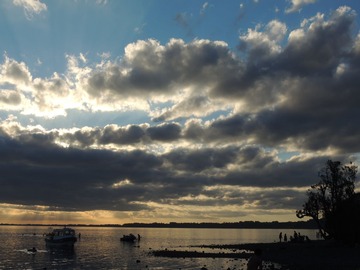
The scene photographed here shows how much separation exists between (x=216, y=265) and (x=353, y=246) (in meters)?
22.3

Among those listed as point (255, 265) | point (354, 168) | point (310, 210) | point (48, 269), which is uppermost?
point (354, 168)

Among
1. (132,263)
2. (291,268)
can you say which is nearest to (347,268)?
(291,268)

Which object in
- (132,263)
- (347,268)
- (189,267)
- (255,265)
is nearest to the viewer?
(255,265)

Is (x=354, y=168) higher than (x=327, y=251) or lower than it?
higher

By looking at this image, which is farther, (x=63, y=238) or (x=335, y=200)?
(x=63, y=238)

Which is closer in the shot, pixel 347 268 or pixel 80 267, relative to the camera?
pixel 347 268

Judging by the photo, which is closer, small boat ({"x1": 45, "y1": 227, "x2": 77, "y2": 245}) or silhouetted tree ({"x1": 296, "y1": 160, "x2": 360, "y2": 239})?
silhouetted tree ({"x1": 296, "y1": 160, "x2": 360, "y2": 239})

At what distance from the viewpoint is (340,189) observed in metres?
73.2

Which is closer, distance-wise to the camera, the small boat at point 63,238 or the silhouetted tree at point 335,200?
the silhouetted tree at point 335,200

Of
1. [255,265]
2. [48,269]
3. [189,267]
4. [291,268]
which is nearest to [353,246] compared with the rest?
[291,268]

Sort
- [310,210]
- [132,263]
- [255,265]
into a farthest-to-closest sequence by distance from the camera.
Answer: [310,210] < [132,263] < [255,265]

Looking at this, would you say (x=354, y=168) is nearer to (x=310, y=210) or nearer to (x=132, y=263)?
(x=310, y=210)

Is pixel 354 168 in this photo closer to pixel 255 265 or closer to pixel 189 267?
pixel 189 267

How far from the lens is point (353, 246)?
6700cm
